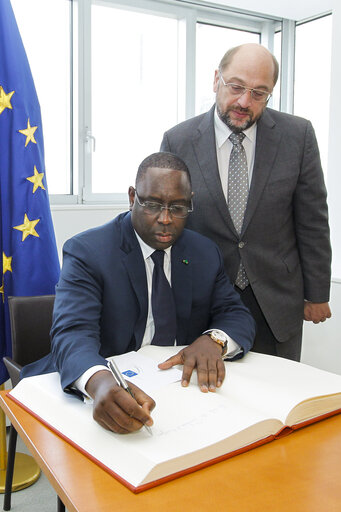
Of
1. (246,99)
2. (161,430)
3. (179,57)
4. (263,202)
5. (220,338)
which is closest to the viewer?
(161,430)

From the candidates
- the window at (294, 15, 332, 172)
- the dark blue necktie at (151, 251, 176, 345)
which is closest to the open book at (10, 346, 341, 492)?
the dark blue necktie at (151, 251, 176, 345)

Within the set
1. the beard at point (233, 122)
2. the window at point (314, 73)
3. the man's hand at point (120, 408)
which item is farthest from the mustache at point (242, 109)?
the window at point (314, 73)

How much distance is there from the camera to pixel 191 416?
1.09 m

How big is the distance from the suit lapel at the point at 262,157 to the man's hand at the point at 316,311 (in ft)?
1.47

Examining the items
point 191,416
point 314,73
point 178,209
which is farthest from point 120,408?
point 314,73

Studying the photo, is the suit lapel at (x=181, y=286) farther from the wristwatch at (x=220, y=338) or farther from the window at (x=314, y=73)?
the window at (x=314, y=73)

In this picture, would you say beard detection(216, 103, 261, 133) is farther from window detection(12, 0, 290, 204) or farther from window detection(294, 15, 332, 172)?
window detection(294, 15, 332, 172)

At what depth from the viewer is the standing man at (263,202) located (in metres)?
2.01

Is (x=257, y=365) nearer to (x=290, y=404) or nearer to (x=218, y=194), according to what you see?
(x=290, y=404)

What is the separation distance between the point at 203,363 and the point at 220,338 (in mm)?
237

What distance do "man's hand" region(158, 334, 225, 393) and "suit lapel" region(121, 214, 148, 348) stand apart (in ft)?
0.81

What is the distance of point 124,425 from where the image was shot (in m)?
1.03

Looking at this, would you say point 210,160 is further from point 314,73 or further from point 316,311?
point 314,73

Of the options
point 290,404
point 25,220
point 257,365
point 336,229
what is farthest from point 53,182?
point 290,404
